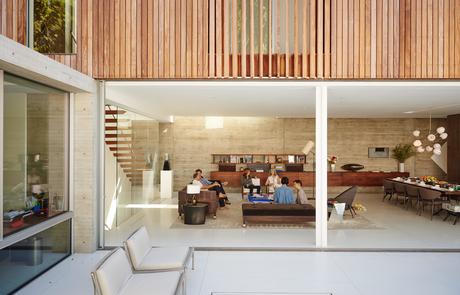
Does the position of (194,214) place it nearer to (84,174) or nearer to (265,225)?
(265,225)

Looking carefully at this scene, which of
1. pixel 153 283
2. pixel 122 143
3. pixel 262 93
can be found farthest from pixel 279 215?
pixel 153 283

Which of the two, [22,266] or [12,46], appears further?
[22,266]

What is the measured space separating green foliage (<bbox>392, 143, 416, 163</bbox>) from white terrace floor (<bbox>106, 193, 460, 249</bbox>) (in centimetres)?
519

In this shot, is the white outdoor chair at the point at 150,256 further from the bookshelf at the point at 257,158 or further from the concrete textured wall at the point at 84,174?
the bookshelf at the point at 257,158

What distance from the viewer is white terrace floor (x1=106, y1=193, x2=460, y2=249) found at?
6.95 meters

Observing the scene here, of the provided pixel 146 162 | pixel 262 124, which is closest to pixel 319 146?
pixel 146 162

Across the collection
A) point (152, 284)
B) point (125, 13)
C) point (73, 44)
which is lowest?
point (152, 284)

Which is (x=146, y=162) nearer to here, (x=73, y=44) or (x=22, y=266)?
(x=73, y=44)

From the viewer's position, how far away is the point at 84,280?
202 inches

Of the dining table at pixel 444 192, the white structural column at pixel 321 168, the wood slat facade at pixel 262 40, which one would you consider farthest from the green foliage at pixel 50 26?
the dining table at pixel 444 192

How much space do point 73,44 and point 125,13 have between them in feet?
3.63

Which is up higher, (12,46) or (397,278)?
(12,46)

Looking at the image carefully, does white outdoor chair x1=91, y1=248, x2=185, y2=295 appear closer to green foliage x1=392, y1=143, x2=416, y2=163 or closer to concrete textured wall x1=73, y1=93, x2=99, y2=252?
concrete textured wall x1=73, y1=93, x2=99, y2=252

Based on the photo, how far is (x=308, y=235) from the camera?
299 inches
